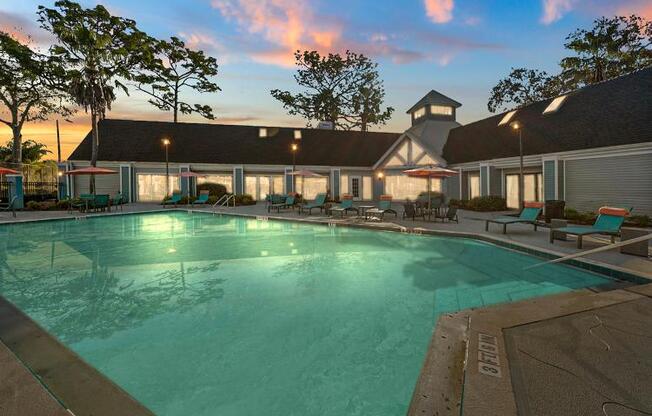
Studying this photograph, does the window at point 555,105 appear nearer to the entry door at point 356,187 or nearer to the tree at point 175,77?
the entry door at point 356,187

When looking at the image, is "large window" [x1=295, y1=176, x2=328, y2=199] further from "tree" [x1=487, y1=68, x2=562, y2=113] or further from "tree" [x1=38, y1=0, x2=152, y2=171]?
"tree" [x1=487, y1=68, x2=562, y2=113]

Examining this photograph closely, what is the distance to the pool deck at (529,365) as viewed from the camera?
268 cm

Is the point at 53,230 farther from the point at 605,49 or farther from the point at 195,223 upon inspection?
the point at 605,49

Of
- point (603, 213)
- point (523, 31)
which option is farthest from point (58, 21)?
point (603, 213)

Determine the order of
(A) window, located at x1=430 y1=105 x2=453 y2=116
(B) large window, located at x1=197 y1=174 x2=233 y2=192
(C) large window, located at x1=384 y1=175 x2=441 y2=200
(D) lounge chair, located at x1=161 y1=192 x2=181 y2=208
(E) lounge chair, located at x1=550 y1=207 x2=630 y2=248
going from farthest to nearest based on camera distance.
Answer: (A) window, located at x1=430 y1=105 x2=453 y2=116 → (B) large window, located at x1=197 y1=174 x2=233 y2=192 → (C) large window, located at x1=384 y1=175 x2=441 y2=200 → (D) lounge chair, located at x1=161 y1=192 x2=181 y2=208 → (E) lounge chair, located at x1=550 y1=207 x2=630 y2=248

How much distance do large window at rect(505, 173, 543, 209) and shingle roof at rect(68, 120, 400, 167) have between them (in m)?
12.9

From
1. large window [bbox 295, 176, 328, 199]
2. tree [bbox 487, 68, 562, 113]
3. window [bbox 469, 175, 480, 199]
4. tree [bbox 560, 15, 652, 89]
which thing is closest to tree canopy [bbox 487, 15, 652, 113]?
tree [bbox 560, 15, 652, 89]

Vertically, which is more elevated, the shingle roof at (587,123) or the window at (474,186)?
the shingle roof at (587,123)

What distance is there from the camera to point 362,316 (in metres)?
5.34

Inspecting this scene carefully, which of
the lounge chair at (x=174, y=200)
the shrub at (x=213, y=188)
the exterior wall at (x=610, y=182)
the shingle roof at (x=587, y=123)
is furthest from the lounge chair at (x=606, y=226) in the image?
the shrub at (x=213, y=188)

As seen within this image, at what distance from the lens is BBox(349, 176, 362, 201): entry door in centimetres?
3153

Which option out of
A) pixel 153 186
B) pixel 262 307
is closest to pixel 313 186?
pixel 153 186

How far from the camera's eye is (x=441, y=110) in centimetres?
3014

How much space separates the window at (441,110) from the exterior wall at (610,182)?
14394 mm
